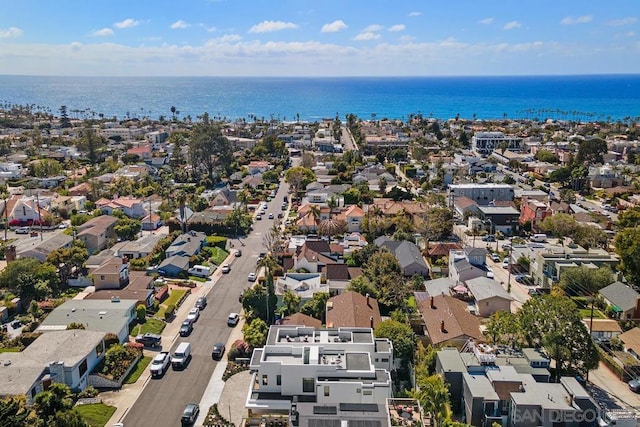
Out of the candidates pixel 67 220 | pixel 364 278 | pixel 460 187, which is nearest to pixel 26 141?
pixel 67 220

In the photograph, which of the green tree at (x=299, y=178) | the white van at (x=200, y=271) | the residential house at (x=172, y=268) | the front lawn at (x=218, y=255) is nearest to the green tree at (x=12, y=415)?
the residential house at (x=172, y=268)

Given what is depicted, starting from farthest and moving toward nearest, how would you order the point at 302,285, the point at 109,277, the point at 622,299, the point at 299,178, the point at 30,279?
the point at 299,178, the point at 109,277, the point at 302,285, the point at 30,279, the point at 622,299

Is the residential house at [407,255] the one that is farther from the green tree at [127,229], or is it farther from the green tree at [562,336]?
the green tree at [127,229]

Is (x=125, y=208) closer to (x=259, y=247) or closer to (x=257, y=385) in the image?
(x=259, y=247)

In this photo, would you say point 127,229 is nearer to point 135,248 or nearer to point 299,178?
point 135,248

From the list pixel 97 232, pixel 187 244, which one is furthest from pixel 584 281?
pixel 97 232

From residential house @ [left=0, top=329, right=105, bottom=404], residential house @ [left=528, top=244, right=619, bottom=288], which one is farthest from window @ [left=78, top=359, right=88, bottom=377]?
residential house @ [left=528, top=244, right=619, bottom=288]
